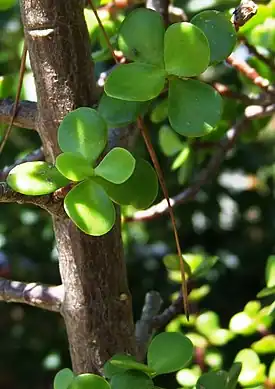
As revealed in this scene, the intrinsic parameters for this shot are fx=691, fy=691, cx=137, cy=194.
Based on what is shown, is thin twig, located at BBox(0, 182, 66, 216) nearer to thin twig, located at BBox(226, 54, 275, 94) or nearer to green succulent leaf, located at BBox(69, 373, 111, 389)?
green succulent leaf, located at BBox(69, 373, 111, 389)

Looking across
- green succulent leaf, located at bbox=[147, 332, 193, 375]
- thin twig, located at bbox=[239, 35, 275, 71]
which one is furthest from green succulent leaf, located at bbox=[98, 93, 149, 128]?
thin twig, located at bbox=[239, 35, 275, 71]

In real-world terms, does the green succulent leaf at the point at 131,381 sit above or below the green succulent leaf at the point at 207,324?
above

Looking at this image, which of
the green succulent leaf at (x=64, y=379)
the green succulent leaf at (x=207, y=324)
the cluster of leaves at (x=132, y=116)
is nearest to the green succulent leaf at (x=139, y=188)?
the cluster of leaves at (x=132, y=116)

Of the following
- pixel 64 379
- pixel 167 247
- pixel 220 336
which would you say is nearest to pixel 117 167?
pixel 64 379

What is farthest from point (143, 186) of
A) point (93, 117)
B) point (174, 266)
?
point (174, 266)

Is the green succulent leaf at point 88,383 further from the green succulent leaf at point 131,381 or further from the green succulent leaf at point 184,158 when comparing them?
the green succulent leaf at point 184,158

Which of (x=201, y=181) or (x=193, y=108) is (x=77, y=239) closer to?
(x=193, y=108)

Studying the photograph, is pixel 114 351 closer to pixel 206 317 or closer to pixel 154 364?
pixel 154 364
